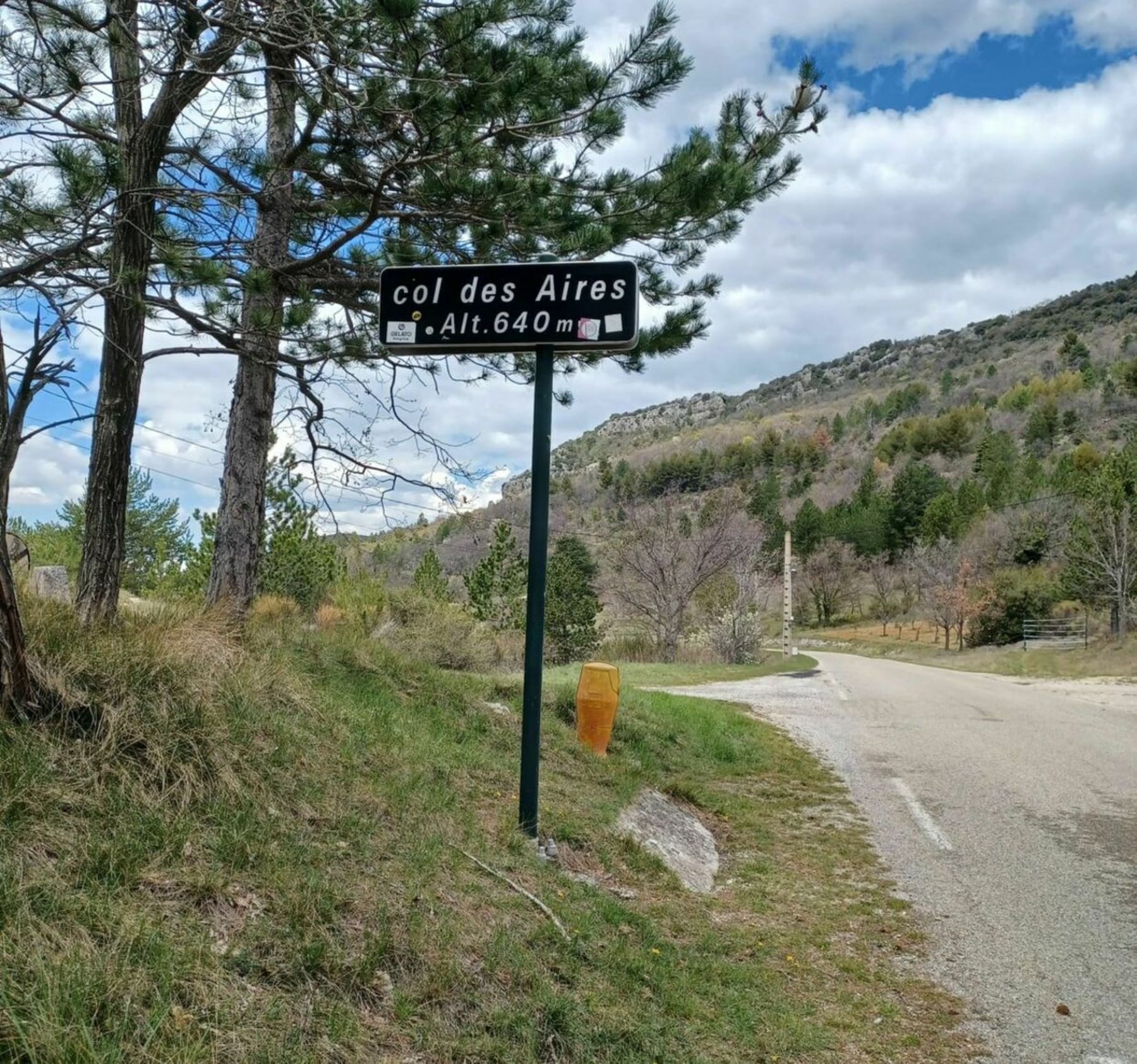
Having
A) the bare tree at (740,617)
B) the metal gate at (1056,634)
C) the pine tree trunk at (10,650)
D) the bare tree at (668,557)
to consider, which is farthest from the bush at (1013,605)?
the pine tree trunk at (10,650)

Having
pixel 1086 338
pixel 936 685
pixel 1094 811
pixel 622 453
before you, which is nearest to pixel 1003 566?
pixel 936 685

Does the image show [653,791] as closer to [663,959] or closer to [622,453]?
[663,959]

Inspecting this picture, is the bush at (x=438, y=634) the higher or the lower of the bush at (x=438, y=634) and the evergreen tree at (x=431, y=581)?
the lower

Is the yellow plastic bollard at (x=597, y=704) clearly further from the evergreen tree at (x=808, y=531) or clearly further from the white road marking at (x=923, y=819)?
the evergreen tree at (x=808, y=531)

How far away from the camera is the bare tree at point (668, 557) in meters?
32.8

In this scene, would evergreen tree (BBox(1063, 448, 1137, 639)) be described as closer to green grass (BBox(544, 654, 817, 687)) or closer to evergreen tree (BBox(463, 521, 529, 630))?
green grass (BBox(544, 654, 817, 687))

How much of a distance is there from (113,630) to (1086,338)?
136 meters

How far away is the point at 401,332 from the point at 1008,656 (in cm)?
4100

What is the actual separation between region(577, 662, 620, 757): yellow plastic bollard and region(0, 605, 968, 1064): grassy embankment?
166 cm

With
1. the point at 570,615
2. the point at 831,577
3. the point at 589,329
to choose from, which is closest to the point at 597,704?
the point at 589,329

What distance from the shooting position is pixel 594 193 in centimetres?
677

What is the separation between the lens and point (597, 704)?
25.7 ft

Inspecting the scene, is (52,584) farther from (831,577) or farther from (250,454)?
(831,577)

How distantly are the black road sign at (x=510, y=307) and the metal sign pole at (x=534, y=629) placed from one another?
0.59 feet
